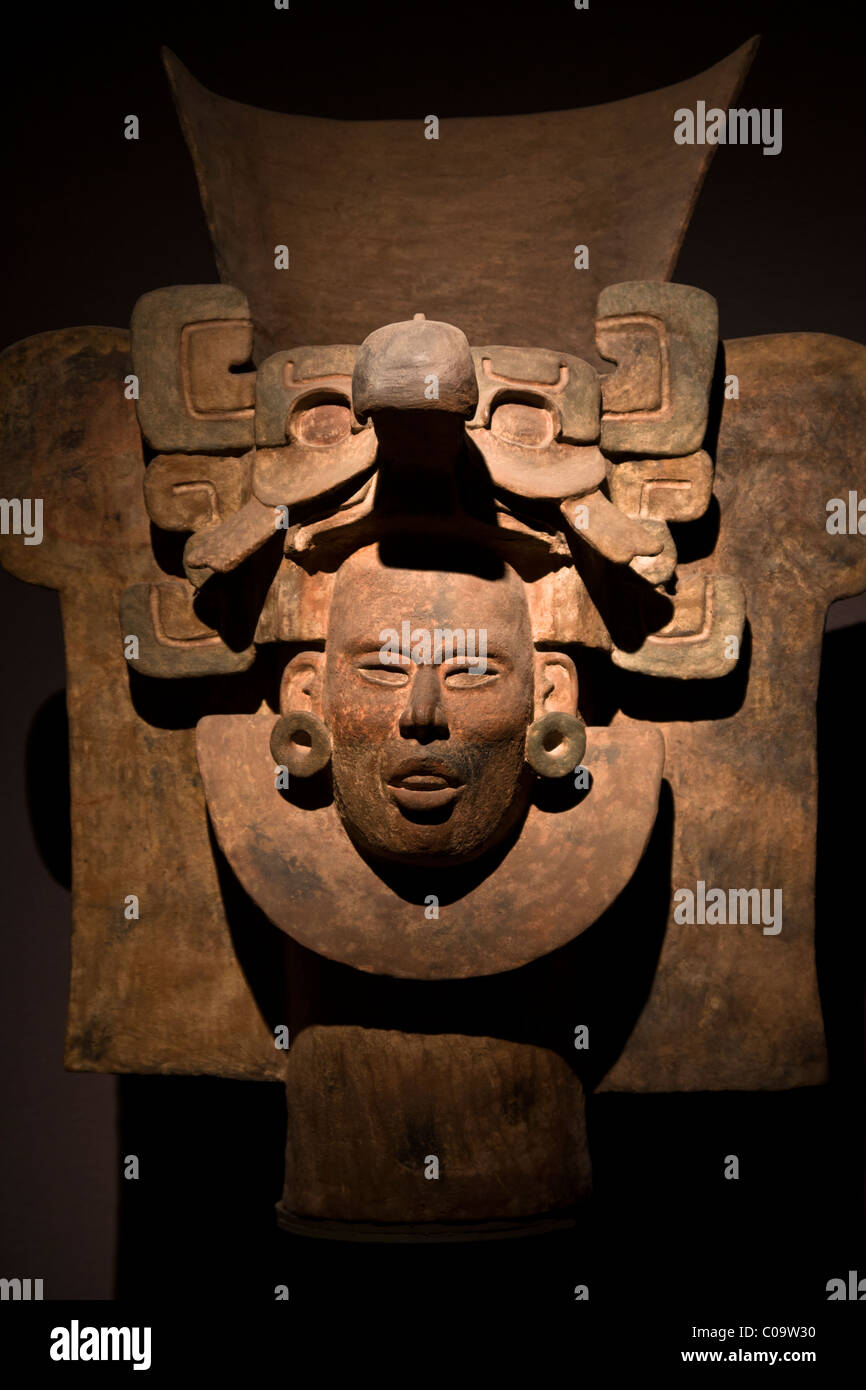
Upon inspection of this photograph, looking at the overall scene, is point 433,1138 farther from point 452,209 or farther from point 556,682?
point 452,209

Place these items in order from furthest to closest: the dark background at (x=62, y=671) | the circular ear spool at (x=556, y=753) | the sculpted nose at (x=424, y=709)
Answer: the dark background at (x=62, y=671) → the circular ear spool at (x=556, y=753) → the sculpted nose at (x=424, y=709)

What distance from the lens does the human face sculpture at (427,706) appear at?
2896mm

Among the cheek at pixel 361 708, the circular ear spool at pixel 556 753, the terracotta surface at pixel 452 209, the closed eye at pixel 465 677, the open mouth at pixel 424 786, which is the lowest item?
the open mouth at pixel 424 786

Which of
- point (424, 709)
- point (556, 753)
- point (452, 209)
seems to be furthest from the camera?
point (452, 209)

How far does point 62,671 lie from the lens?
3955 millimetres

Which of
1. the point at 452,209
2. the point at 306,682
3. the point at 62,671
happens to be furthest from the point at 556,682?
the point at 62,671

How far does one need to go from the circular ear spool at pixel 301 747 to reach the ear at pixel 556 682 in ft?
1.32

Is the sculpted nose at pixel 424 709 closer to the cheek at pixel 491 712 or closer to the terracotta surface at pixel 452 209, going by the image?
the cheek at pixel 491 712

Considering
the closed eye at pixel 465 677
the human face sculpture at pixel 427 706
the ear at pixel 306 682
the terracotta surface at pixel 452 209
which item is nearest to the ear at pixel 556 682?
the human face sculpture at pixel 427 706

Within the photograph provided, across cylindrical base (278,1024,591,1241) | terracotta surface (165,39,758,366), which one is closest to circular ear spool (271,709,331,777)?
cylindrical base (278,1024,591,1241)

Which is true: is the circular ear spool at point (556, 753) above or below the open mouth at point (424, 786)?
above

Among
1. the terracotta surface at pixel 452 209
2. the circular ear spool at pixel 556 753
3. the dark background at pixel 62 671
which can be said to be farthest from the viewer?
the dark background at pixel 62 671

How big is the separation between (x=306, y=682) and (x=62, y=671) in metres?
1.10

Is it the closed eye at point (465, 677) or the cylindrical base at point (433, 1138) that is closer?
the closed eye at point (465, 677)
